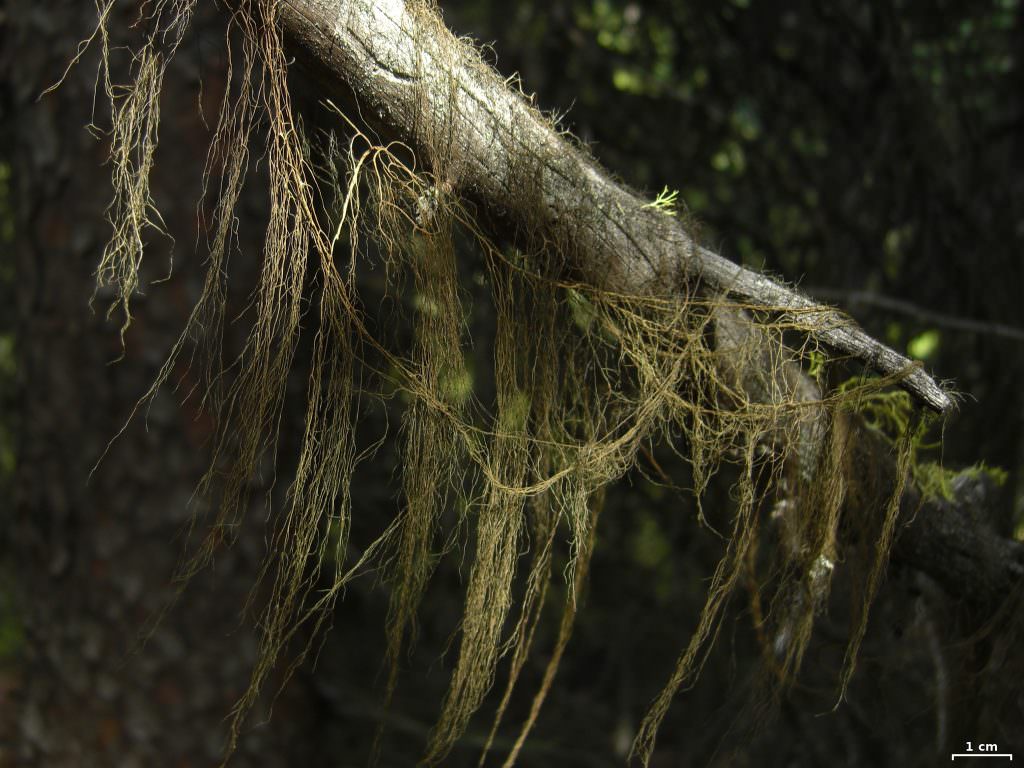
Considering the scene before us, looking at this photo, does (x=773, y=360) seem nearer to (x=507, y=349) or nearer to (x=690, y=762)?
(x=507, y=349)

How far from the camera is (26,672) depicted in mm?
1613

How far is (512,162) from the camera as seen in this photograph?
71 centimetres

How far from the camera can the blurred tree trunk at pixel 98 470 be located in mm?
1471

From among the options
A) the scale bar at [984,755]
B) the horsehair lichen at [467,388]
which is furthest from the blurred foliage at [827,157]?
the horsehair lichen at [467,388]

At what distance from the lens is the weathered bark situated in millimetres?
652

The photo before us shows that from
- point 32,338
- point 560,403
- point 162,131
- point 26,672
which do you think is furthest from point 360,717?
point 560,403

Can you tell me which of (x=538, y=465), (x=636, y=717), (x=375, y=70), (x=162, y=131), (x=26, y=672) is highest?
(x=375, y=70)

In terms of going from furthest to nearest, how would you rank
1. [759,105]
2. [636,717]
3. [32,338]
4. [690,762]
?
1. [636,717]
2. [690,762]
3. [759,105]
4. [32,338]

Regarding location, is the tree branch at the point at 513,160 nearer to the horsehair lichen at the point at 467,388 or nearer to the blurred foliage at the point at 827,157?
the horsehair lichen at the point at 467,388

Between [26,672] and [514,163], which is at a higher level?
[514,163]

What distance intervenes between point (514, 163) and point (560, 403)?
0.76ft

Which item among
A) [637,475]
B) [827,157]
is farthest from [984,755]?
[827,157]

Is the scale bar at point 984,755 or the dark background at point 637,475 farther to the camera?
the dark background at point 637,475

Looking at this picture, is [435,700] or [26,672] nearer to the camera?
[26,672]
